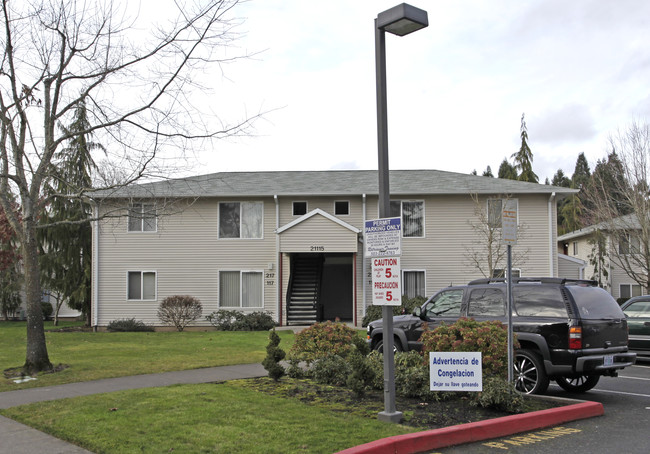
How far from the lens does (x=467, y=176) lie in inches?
1096

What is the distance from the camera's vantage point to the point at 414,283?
82.9 ft

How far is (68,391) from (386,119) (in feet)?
21.8

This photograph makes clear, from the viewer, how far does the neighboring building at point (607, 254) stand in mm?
28172

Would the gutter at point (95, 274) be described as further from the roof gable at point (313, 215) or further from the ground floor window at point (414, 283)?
the ground floor window at point (414, 283)

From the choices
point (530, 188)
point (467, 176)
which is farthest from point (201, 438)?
point (467, 176)

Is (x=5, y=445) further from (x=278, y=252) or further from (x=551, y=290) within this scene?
(x=278, y=252)

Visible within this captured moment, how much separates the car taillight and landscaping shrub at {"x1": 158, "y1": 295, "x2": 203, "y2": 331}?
1790cm

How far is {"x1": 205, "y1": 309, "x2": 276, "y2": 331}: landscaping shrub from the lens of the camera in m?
23.7

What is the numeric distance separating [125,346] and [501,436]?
12695 millimetres

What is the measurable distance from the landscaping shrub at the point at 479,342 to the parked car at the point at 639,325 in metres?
7.14

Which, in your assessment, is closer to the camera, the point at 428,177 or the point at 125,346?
the point at 125,346

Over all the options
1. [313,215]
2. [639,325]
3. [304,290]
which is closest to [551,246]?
[313,215]

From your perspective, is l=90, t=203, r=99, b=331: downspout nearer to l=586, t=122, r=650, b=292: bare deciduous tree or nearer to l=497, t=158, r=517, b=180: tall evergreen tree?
l=586, t=122, r=650, b=292: bare deciduous tree

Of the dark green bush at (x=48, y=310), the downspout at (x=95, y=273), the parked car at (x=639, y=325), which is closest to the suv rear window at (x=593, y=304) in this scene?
the parked car at (x=639, y=325)
